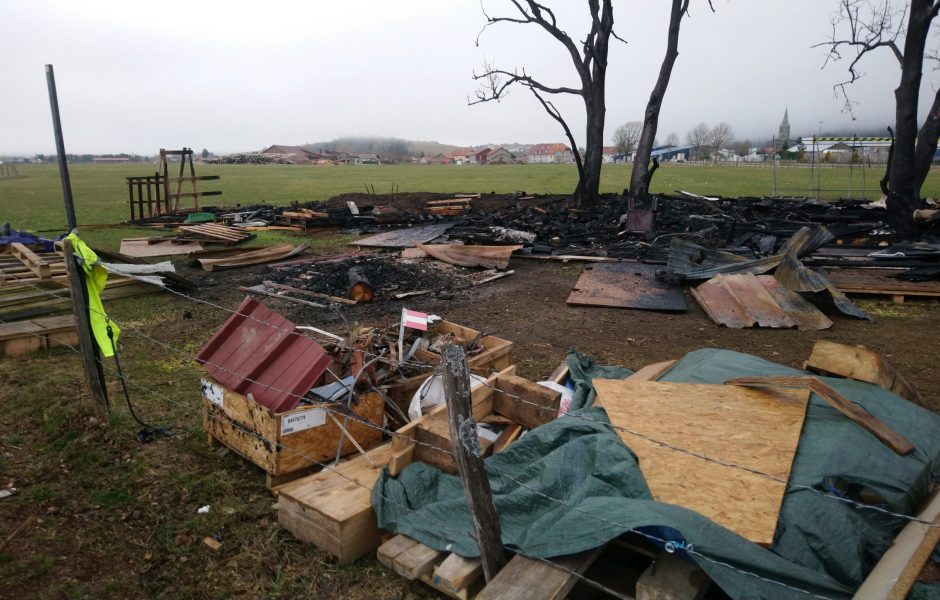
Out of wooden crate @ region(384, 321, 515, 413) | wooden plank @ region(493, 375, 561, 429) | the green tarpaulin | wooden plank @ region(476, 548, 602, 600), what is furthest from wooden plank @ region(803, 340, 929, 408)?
wooden plank @ region(476, 548, 602, 600)

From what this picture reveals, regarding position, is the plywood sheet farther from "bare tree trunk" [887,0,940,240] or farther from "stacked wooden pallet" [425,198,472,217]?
"stacked wooden pallet" [425,198,472,217]

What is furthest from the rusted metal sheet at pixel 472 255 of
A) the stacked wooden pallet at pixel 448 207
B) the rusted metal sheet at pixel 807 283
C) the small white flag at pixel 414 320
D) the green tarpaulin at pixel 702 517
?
the green tarpaulin at pixel 702 517

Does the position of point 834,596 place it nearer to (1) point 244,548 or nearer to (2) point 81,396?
(1) point 244,548

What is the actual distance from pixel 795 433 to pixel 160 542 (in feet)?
12.8

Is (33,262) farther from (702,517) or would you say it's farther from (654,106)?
(654,106)

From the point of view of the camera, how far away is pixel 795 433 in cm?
346

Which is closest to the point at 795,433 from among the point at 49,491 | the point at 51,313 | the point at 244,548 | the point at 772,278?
the point at 244,548

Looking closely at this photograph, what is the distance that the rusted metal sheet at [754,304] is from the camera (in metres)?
8.41

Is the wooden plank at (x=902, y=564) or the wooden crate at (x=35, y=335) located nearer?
the wooden plank at (x=902, y=564)

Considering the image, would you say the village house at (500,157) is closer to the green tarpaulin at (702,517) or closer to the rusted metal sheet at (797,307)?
the rusted metal sheet at (797,307)

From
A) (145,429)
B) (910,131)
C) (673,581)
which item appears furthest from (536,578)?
(910,131)

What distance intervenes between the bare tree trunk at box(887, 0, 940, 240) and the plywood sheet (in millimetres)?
14729

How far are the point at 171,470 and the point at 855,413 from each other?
15.2 feet

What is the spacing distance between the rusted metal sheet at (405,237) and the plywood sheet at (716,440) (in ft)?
37.8
